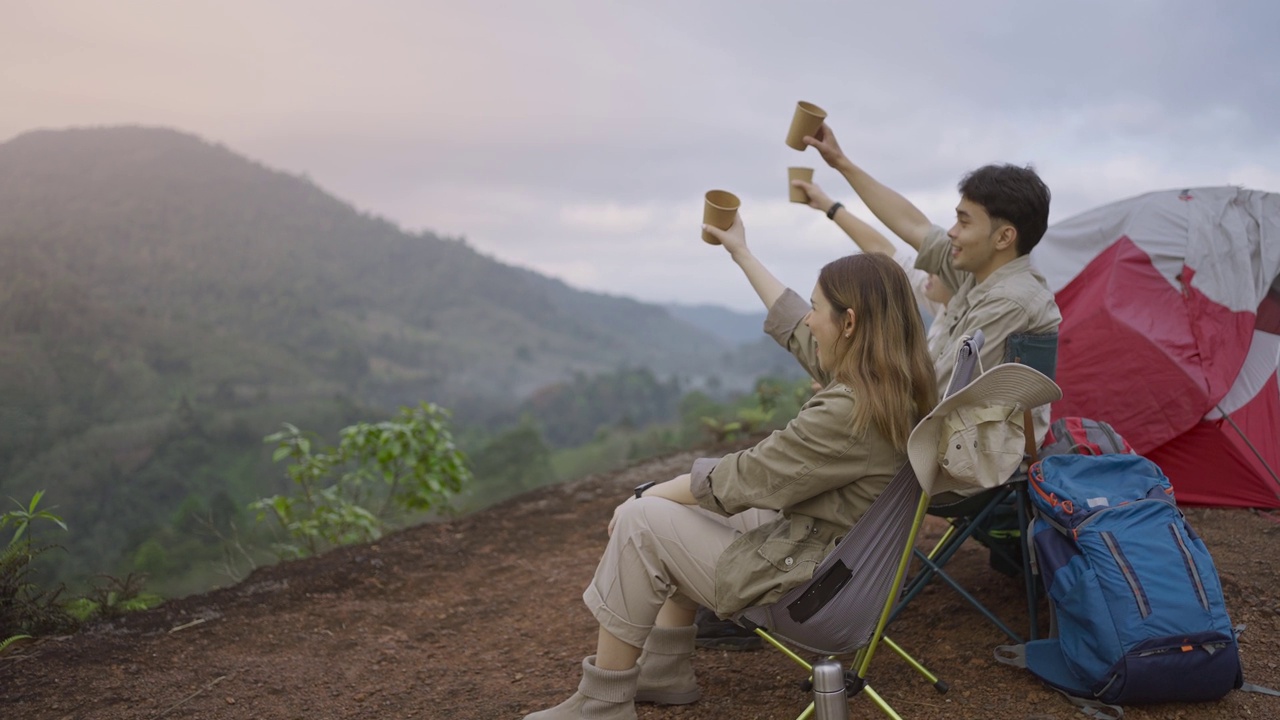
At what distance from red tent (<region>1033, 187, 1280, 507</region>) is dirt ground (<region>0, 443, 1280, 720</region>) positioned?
0.87ft

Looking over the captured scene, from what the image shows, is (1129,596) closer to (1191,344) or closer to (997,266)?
(997,266)

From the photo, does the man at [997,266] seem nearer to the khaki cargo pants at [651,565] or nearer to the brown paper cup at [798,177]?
the brown paper cup at [798,177]

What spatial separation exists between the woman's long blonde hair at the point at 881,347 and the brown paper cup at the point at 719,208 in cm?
75

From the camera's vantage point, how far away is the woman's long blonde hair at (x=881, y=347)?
6.65 ft

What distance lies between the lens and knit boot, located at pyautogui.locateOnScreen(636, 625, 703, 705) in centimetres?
246

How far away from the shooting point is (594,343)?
33312 millimetres

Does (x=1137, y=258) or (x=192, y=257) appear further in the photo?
(x=192, y=257)

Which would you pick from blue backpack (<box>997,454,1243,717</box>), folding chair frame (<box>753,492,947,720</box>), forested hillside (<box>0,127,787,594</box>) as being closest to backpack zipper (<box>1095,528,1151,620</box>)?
blue backpack (<box>997,454,1243,717</box>)

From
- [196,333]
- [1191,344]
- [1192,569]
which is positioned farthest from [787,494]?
[196,333]

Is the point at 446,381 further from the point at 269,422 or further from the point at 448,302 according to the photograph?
the point at 269,422

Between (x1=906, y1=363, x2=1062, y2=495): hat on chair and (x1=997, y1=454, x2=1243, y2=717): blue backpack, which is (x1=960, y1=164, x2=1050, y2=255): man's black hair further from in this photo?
(x1=906, y1=363, x2=1062, y2=495): hat on chair

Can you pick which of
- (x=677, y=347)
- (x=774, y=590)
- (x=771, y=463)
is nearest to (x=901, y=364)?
(x=771, y=463)

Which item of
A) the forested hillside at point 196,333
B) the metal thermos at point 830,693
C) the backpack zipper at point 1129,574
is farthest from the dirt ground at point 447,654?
the forested hillside at point 196,333

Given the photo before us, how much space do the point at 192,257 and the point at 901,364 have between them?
53.5ft
